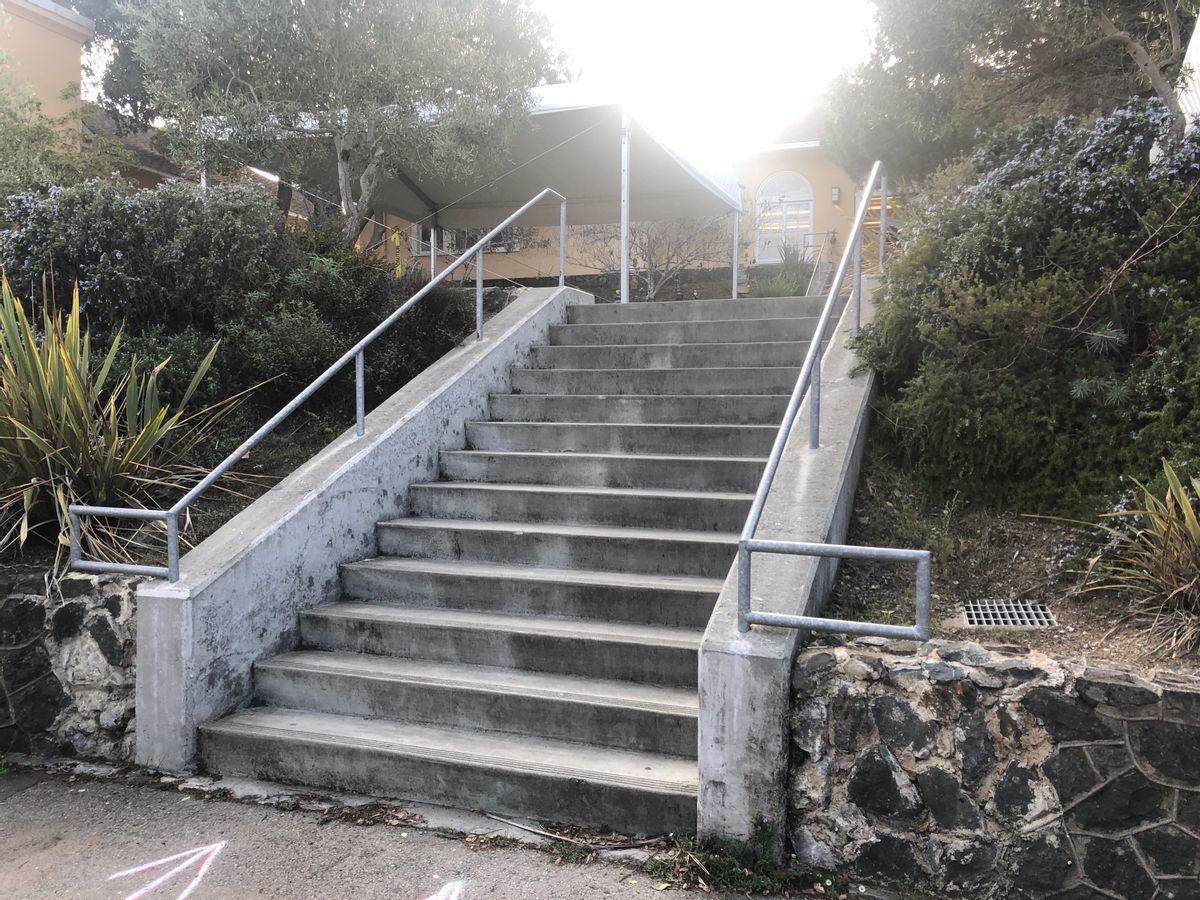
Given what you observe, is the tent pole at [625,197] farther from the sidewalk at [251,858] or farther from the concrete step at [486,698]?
the sidewalk at [251,858]

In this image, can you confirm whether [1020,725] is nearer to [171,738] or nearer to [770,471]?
[770,471]

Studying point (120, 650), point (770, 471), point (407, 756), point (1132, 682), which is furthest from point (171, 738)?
point (1132, 682)

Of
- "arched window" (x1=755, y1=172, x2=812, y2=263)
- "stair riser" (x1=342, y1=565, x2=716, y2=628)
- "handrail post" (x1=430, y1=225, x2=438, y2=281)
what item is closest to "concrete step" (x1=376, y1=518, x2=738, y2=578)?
"stair riser" (x1=342, y1=565, x2=716, y2=628)

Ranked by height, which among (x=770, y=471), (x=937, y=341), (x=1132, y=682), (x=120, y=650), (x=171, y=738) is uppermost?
(x=937, y=341)

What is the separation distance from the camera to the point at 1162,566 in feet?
10.1

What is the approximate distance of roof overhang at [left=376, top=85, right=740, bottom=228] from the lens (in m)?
9.45

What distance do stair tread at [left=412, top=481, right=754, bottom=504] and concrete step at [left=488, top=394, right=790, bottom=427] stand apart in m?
0.68

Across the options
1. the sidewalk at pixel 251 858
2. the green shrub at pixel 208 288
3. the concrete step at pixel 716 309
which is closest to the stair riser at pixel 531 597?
the sidewalk at pixel 251 858

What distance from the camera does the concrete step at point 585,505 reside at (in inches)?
172

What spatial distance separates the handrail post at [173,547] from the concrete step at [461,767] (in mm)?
672

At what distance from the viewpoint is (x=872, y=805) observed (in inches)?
110

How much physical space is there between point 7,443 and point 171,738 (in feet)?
6.02

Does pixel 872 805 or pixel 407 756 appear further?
pixel 407 756

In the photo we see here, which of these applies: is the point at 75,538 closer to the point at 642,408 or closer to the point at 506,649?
the point at 506,649
